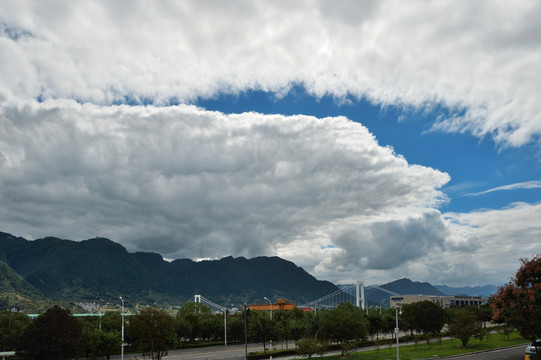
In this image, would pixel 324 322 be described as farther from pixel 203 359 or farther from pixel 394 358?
pixel 203 359

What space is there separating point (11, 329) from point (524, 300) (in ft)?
322

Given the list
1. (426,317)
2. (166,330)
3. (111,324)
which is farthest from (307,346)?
(111,324)

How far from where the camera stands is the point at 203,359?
255 ft

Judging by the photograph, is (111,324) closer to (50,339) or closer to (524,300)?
(50,339)

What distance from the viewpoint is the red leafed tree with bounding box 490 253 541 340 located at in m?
45.0

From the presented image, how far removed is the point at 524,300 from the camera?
45656 millimetres

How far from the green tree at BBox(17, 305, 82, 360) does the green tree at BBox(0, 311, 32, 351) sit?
25.8 ft

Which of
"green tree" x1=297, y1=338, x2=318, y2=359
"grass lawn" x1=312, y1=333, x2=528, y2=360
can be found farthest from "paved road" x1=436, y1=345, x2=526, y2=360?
"green tree" x1=297, y1=338, x2=318, y2=359

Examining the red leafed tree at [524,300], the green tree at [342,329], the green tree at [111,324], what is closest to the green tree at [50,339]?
the green tree at [342,329]

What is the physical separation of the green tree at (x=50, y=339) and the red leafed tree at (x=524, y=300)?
52846mm

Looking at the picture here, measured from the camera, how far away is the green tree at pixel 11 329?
82.5 m

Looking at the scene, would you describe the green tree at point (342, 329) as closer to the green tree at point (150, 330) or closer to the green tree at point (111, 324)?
the green tree at point (150, 330)

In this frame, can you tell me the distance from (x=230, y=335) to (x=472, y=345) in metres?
64.7

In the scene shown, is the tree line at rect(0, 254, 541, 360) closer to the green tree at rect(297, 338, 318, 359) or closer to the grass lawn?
the green tree at rect(297, 338, 318, 359)
